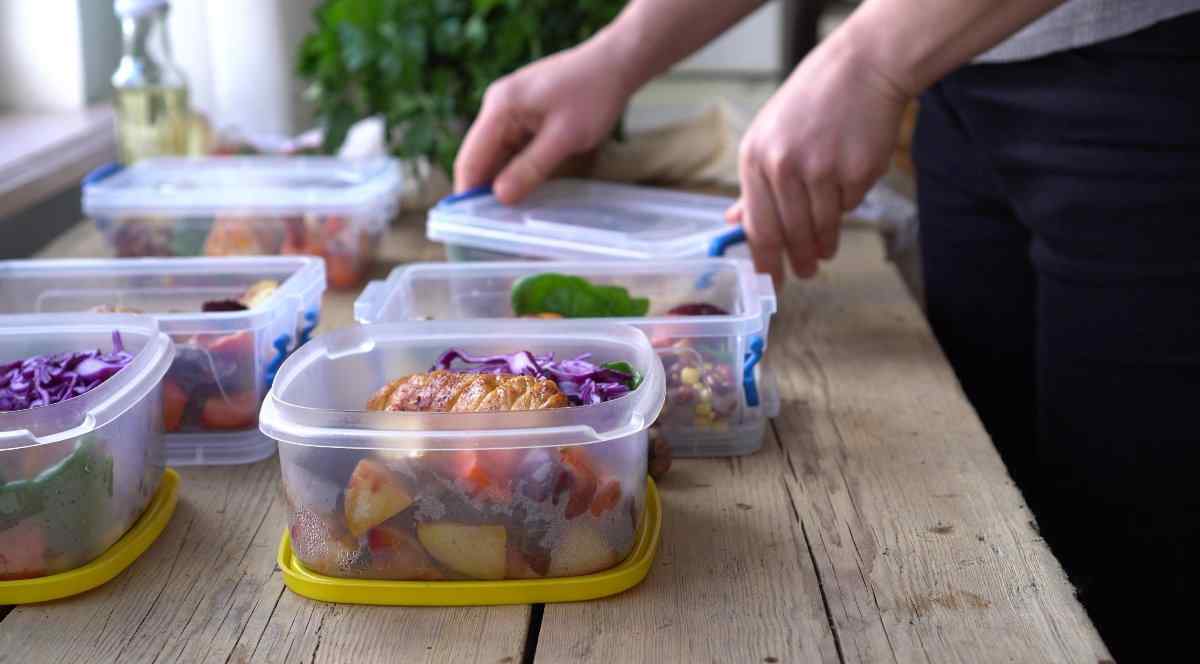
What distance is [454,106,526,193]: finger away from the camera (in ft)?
4.37

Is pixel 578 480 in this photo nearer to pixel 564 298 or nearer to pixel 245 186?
pixel 564 298

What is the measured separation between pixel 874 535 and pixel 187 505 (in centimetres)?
46

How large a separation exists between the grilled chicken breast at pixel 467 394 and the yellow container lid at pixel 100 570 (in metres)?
0.17

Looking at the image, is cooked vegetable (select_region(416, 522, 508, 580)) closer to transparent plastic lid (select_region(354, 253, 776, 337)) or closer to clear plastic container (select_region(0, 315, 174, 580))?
clear plastic container (select_region(0, 315, 174, 580))

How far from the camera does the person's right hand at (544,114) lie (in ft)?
4.34

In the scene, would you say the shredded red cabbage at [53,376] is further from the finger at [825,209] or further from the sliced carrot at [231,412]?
the finger at [825,209]

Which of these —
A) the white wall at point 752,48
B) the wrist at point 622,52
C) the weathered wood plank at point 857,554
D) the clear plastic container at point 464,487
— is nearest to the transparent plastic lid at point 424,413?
the clear plastic container at point 464,487

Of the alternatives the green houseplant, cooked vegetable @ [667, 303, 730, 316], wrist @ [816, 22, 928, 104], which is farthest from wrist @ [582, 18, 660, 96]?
cooked vegetable @ [667, 303, 730, 316]

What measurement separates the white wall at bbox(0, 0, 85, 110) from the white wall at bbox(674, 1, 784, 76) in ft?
4.11

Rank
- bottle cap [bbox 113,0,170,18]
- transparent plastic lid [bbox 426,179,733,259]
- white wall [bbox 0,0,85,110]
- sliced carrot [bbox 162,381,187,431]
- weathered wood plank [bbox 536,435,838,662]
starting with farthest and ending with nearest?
white wall [bbox 0,0,85,110], bottle cap [bbox 113,0,170,18], transparent plastic lid [bbox 426,179,733,259], sliced carrot [bbox 162,381,187,431], weathered wood plank [bbox 536,435,838,662]

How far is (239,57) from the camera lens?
78.2 inches

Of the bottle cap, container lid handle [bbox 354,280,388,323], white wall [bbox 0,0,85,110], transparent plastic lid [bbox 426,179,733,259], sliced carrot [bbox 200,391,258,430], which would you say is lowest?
sliced carrot [bbox 200,391,258,430]

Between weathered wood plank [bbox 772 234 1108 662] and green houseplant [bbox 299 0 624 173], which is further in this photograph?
green houseplant [bbox 299 0 624 173]

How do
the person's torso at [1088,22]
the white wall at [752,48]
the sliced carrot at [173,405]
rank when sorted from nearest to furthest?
1. the sliced carrot at [173,405]
2. the person's torso at [1088,22]
3. the white wall at [752,48]
